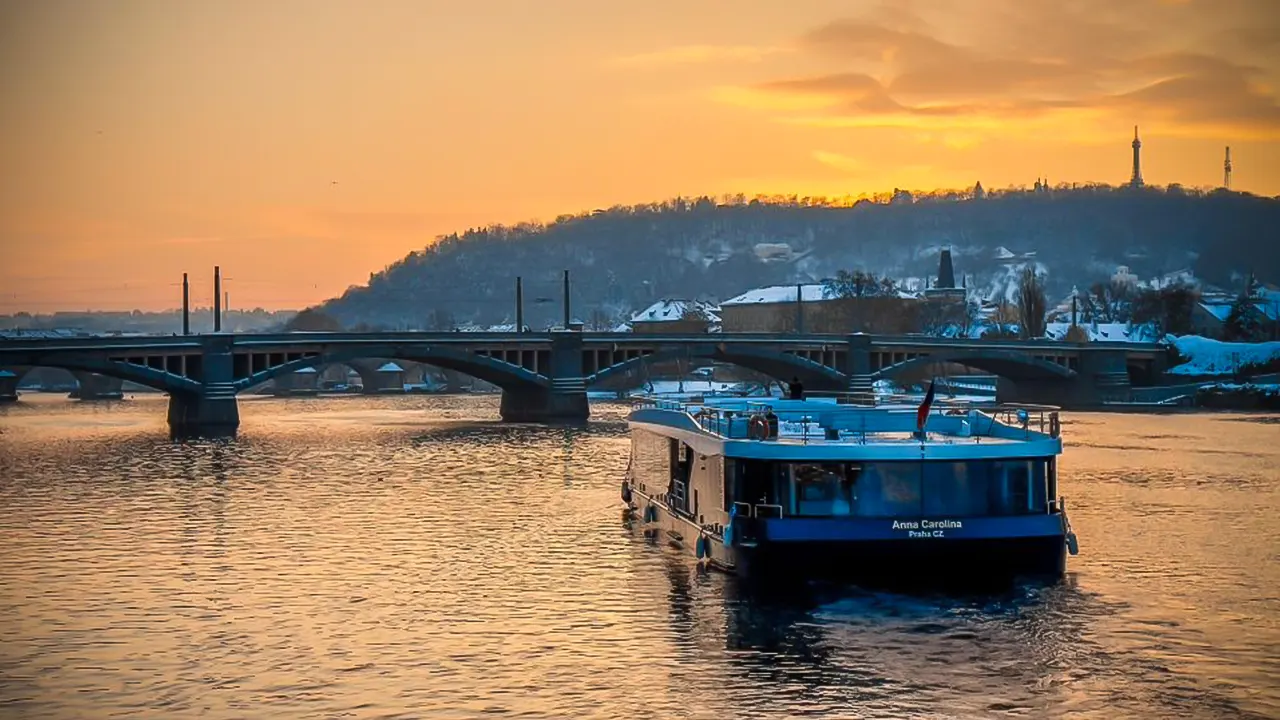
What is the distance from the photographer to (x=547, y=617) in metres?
30.2

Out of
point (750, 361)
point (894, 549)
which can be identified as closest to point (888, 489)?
point (894, 549)

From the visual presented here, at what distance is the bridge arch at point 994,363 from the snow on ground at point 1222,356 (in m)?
10.5

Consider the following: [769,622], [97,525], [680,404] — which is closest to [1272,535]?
[680,404]

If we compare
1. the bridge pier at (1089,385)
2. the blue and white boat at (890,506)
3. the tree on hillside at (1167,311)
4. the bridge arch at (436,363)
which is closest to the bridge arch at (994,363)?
the bridge pier at (1089,385)

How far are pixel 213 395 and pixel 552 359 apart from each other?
72.3 feet

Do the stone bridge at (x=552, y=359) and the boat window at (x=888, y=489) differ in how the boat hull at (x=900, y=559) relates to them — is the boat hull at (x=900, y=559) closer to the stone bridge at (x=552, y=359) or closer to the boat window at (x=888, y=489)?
the boat window at (x=888, y=489)

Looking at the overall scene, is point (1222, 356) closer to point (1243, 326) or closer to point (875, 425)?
point (1243, 326)

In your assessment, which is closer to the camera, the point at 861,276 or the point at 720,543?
the point at 720,543

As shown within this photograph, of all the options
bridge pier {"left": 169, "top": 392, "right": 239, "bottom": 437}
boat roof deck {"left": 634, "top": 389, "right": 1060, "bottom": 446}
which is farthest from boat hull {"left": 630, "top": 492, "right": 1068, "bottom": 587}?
bridge pier {"left": 169, "top": 392, "right": 239, "bottom": 437}

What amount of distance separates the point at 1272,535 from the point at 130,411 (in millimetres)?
96183

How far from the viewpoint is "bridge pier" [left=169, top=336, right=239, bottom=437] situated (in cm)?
8938

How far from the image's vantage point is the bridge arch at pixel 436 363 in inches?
3647

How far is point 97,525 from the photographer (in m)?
44.6

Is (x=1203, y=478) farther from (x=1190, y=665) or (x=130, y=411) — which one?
(x=130, y=411)
